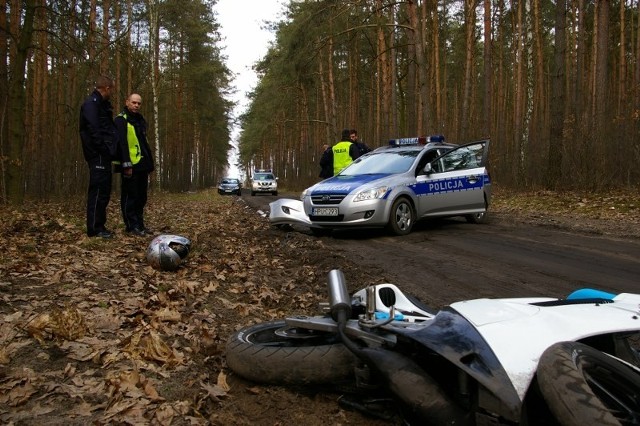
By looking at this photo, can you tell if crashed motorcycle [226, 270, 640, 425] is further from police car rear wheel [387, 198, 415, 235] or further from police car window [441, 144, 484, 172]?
police car window [441, 144, 484, 172]

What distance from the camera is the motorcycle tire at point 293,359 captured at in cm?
262

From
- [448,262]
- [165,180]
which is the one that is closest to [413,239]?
[448,262]

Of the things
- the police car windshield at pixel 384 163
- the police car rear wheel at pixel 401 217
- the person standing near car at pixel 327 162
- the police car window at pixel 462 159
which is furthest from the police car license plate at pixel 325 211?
the person standing near car at pixel 327 162

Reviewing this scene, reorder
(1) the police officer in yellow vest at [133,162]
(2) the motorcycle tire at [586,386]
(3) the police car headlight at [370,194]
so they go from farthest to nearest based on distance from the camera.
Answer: (3) the police car headlight at [370,194] → (1) the police officer in yellow vest at [133,162] → (2) the motorcycle tire at [586,386]

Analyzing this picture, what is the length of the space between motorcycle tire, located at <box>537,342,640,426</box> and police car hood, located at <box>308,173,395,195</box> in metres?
7.51

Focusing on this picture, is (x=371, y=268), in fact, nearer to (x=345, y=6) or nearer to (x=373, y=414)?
(x=373, y=414)

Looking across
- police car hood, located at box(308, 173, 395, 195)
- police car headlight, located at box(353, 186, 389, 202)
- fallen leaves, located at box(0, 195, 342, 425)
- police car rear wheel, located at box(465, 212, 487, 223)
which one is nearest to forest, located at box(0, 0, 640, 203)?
police car rear wheel, located at box(465, 212, 487, 223)

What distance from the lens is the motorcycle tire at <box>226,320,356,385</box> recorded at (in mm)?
2623

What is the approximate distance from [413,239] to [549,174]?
8712 millimetres

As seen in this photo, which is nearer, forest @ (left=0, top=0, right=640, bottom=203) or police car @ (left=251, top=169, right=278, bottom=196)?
forest @ (left=0, top=0, right=640, bottom=203)

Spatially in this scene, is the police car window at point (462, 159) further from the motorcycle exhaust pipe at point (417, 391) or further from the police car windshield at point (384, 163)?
the motorcycle exhaust pipe at point (417, 391)

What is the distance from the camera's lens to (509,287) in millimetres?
5285

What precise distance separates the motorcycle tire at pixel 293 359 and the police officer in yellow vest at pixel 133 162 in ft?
16.8

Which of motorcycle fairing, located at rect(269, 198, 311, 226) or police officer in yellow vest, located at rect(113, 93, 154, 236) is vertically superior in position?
police officer in yellow vest, located at rect(113, 93, 154, 236)
